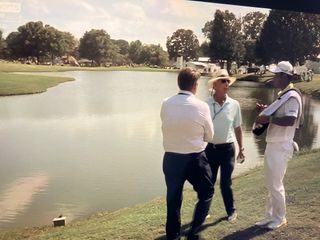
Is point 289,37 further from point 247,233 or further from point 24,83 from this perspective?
point 24,83

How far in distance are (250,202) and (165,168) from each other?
4.22ft

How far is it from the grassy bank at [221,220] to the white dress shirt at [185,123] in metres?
0.88

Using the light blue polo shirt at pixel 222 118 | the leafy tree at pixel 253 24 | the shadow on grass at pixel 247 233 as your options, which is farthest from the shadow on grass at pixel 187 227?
the leafy tree at pixel 253 24

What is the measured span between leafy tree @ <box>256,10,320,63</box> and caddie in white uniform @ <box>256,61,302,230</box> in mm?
1058

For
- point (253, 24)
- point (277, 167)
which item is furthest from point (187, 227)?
point (253, 24)

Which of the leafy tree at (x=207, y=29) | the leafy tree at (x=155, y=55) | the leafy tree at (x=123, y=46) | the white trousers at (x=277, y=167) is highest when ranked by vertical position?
the leafy tree at (x=207, y=29)

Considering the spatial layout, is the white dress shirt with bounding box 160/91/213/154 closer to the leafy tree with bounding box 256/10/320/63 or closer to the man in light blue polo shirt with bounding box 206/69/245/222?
the man in light blue polo shirt with bounding box 206/69/245/222

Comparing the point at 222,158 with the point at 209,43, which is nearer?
the point at 222,158

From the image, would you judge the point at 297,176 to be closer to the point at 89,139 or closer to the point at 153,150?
the point at 153,150

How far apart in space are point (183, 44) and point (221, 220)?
155cm

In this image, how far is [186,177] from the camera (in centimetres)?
302

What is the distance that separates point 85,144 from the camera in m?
3.83

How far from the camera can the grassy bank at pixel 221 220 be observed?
349 cm

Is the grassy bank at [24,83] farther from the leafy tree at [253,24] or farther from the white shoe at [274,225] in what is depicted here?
the white shoe at [274,225]
